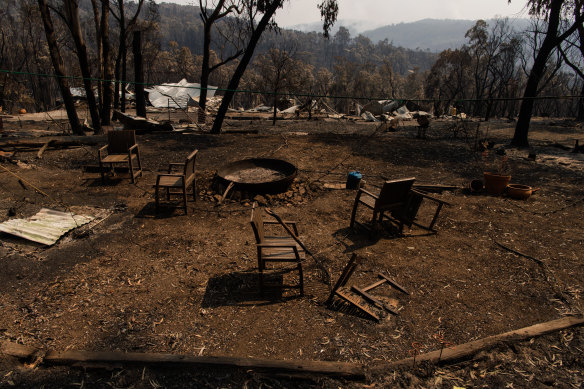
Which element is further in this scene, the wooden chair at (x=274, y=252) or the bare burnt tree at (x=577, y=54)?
the bare burnt tree at (x=577, y=54)

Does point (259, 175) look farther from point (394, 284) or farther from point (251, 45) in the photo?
point (251, 45)

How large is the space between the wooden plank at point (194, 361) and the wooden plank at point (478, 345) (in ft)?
1.13

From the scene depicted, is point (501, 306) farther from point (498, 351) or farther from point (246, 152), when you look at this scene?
point (246, 152)

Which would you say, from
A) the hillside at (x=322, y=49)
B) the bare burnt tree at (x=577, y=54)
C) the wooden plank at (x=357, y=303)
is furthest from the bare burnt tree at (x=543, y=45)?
the hillside at (x=322, y=49)

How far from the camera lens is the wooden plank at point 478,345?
2941 millimetres

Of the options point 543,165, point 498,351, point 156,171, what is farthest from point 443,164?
point 156,171

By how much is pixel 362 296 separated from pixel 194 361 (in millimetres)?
2027

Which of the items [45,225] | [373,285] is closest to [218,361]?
[373,285]

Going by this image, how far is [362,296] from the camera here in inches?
153

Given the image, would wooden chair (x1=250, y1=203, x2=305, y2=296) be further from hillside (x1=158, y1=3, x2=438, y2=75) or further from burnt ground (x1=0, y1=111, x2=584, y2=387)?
hillside (x1=158, y1=3, x2=438, y2=75)

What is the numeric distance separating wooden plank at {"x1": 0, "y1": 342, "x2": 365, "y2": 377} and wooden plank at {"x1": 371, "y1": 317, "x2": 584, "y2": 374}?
0.34 meters

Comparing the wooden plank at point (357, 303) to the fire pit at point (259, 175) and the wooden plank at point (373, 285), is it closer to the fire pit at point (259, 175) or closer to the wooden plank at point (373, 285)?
the wooden plank at point (373, 285)

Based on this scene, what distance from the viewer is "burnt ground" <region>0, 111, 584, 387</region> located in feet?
10.00

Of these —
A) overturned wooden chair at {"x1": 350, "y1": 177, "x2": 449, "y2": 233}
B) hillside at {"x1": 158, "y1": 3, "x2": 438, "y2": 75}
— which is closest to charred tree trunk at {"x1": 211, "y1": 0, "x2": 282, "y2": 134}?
overturned wooden chair at {"x1": 350, "y1": 177, "x2": 449, "y2": 233}
